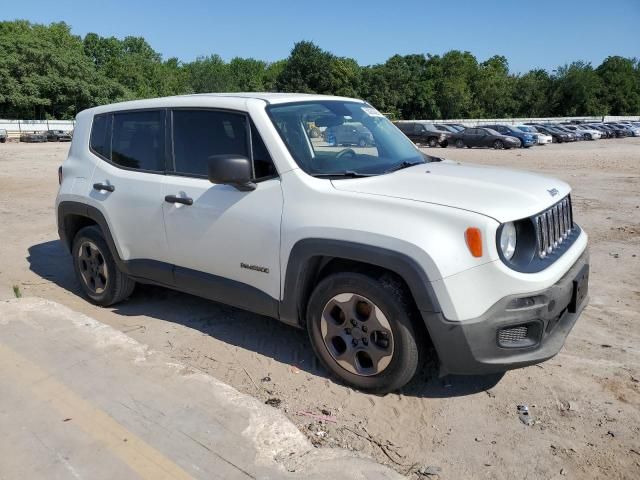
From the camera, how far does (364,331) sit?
11.3ft

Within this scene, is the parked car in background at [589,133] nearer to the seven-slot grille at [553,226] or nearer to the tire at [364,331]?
the seven-slot grille at [553,226]

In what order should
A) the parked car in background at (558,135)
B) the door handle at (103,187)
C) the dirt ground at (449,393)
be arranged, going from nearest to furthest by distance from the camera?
the dirt ground at (449,393) → the door handle at (103,187) → the parked car in background at (558,135)

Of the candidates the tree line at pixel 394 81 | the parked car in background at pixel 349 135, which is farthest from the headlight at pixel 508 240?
the tree line at pixel 394 81

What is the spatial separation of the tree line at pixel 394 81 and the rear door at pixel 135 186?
76746 millimetres

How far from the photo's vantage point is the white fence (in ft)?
193

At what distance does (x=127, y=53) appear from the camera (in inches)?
4210

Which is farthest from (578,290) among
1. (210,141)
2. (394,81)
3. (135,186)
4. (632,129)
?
(394,81)

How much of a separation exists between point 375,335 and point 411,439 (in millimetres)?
635

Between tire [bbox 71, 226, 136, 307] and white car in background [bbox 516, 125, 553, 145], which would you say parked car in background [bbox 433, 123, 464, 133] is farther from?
tire [bbox 71, 226, 136, 307]

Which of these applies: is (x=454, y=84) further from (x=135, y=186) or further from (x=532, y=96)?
(x=135, y=186)

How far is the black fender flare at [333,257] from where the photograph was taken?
308cm

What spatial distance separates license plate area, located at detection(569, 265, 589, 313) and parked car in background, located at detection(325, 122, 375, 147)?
1.72 meters

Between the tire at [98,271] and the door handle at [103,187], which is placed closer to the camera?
the door handle at [103,187]

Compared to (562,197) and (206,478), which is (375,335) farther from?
(562,197)
